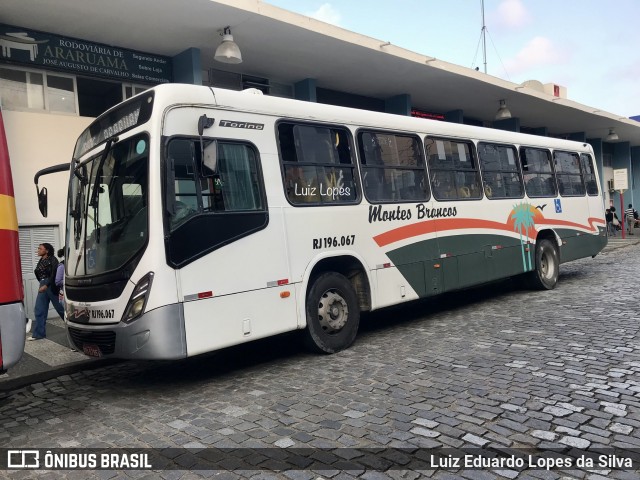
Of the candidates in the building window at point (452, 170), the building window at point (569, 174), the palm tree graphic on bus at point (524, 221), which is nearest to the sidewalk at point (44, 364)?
the building window at point (452, 170)

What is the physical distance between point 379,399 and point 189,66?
974cm

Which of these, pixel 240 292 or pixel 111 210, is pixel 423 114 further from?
pixel 111 210

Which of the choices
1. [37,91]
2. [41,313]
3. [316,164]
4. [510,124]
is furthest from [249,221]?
[510,124]

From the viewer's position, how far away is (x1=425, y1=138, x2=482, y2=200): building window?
8.09 m

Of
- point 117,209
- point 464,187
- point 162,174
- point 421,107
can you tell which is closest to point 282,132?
point 162,174

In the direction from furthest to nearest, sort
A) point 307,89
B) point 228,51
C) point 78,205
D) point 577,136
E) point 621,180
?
1. point 577,136
2. point 621,180
3. point 307,89
4. point 228,51
5. point 78,205

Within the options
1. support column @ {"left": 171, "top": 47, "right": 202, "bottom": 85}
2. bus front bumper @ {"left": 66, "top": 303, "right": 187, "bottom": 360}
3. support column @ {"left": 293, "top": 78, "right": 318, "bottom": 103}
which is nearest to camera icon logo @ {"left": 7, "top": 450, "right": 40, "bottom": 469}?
bus front bumper @ {"left": 66, "top": 303, "right": 187, "bottom": 360}

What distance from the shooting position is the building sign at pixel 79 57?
32.4 ft

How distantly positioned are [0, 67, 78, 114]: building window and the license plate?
6.86 m

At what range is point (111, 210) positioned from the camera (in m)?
5.36

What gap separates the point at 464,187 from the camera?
28.4ft

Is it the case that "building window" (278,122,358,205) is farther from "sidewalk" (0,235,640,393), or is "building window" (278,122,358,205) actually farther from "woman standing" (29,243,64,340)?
"woman standing" (29,243,64,340)

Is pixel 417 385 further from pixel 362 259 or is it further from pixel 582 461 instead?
pixel 362 259

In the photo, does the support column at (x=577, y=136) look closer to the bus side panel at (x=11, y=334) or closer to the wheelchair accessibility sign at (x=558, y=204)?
the wheelchair accessibility sign at (x=558, y=204)
